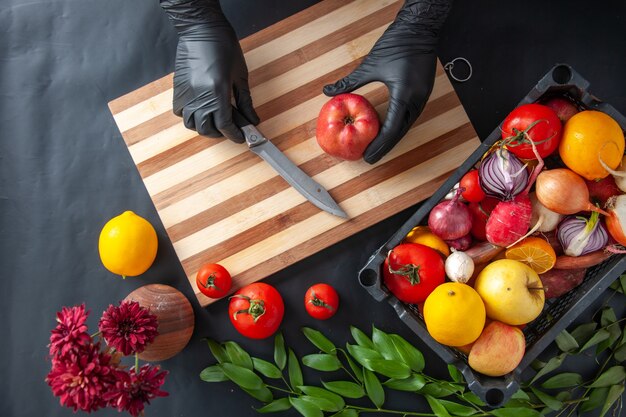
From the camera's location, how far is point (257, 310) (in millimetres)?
1145

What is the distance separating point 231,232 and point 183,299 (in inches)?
7.4

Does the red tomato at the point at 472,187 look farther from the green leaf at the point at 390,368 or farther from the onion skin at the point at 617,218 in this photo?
the green leaf at the point at 390,368

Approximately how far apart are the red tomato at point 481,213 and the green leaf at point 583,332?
37cm

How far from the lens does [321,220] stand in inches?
49.9

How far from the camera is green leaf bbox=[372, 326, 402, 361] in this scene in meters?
1.24

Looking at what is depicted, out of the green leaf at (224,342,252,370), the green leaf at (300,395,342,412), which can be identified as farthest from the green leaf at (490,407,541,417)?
the green leaf at (224,342,252,370)

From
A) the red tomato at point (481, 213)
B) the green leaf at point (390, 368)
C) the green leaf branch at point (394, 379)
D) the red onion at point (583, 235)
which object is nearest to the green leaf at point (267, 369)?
the green leaf branch at point (394, 379)

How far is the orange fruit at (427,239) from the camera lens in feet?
3.52

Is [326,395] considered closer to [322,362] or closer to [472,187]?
[322,362]

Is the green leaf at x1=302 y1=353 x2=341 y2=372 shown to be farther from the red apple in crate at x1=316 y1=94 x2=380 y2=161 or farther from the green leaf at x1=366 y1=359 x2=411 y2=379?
the red apple in crate at x1=316 y1=94 x2=380 y2=161

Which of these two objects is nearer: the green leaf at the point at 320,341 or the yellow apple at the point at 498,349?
the yellow apple at the point at 498,349

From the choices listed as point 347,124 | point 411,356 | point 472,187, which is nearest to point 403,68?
point 347,124

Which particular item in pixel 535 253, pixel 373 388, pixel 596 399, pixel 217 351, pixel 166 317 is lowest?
pixel 596 399

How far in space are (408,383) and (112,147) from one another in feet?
2.97
